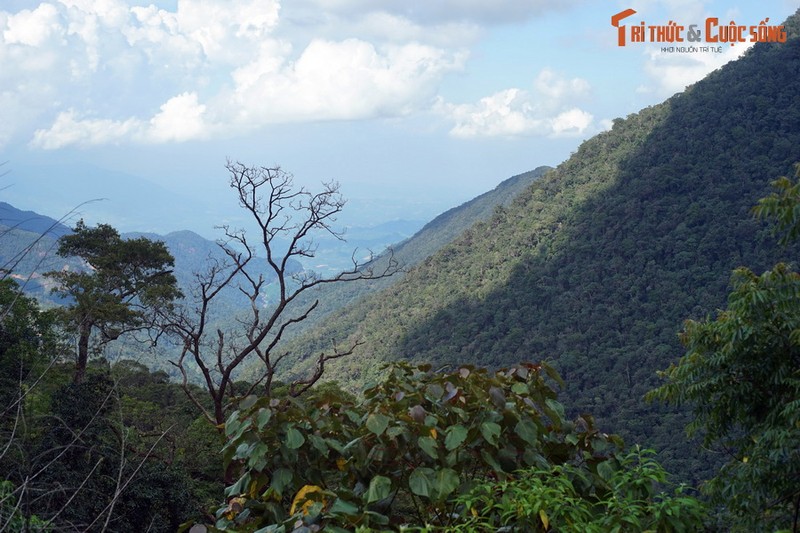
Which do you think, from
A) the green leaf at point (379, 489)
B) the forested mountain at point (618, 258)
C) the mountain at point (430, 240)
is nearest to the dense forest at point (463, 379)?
the green leaf at point (379, 489)

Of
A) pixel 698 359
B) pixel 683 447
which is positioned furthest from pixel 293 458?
pixel 683 447

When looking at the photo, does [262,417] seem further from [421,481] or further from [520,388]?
[520,388]

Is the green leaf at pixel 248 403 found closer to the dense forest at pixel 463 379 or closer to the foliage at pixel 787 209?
the dense forest at pixel 463 379

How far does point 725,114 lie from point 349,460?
56568mm

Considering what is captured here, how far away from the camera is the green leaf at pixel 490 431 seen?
2.16m

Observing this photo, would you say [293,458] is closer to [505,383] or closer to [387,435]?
[387,435]

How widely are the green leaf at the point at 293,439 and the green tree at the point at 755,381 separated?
3.01 metres

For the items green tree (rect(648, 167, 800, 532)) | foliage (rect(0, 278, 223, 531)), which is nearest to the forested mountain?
foliage (rect(0, 278, 223, 531))

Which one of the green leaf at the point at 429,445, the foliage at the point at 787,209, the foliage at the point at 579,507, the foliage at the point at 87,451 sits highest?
the foliage at the point at 787,209

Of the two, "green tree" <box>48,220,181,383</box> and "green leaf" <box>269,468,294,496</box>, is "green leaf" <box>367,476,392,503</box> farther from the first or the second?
"green tree" <box>48,220,181,383</box>

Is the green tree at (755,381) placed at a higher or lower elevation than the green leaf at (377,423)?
lower

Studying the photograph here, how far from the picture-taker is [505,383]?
102 inches

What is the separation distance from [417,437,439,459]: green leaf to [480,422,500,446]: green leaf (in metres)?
0.16

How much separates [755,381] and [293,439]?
410 cm
